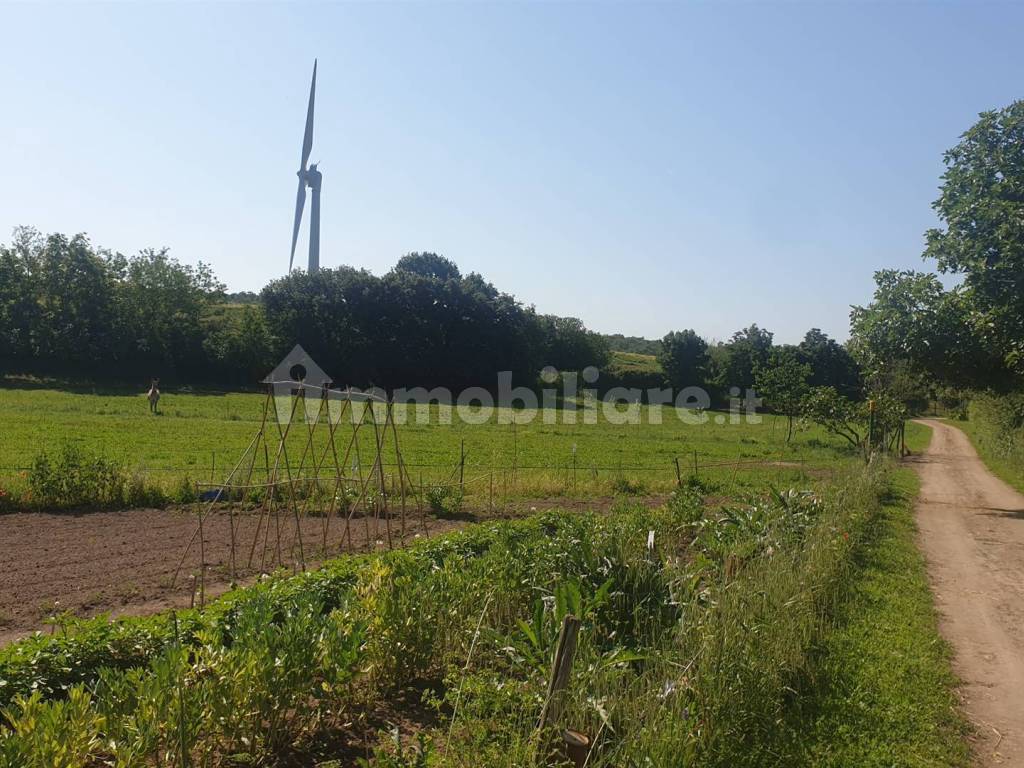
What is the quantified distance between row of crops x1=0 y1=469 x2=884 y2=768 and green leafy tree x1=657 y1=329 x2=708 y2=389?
6176 centimetres

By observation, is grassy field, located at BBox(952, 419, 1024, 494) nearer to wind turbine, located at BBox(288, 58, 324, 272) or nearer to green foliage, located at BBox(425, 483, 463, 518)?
green foliage, located at BBox(425, 483, 463, 518)

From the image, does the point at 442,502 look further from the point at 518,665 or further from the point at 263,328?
the point at 263,328

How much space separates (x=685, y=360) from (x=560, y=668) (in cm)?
6615

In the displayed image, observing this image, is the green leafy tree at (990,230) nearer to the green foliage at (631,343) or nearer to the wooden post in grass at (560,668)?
the wooden post in grass at (560,668)

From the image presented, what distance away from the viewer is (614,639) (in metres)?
6.01

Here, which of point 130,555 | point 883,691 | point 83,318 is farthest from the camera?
point 83,318

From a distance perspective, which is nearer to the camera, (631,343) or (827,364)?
(827,364)

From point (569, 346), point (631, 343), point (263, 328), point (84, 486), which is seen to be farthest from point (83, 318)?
point (631, 343)

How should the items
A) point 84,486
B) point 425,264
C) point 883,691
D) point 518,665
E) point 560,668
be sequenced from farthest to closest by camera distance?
point 425,264 → point 84,486 → point 883,691 → point 518,665 → point 560,668

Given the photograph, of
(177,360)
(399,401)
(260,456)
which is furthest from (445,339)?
(260,456)

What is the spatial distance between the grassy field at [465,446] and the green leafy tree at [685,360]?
24.2 metres

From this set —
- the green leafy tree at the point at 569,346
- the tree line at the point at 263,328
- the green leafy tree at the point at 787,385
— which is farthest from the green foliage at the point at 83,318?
the green leafy tree at the point at 787,385

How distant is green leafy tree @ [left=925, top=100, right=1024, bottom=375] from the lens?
1348 cm

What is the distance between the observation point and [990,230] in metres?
14.2
